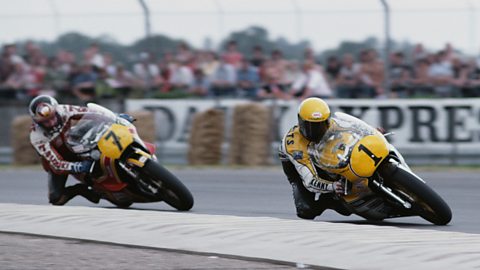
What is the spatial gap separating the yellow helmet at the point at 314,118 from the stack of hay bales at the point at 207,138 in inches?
306

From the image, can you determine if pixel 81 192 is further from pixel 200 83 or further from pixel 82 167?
pixel 200 83

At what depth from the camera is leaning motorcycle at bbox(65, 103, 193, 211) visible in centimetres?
1045

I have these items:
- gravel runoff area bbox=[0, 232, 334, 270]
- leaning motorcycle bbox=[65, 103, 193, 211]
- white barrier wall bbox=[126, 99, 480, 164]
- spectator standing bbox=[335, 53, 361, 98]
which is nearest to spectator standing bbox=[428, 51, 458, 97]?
white barrier wall bbox=[126, 99, 480, 164]

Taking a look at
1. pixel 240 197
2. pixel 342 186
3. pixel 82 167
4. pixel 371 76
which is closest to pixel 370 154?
pixel 342 186

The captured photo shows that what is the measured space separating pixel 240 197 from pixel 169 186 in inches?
86.4

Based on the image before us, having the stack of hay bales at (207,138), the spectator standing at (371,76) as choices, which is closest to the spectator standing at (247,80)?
the stack of hay bales at (207,138)

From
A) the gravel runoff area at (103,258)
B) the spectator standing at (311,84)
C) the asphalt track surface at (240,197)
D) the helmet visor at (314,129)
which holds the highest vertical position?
the helmet visor at (314,129)

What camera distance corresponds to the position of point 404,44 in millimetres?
16438

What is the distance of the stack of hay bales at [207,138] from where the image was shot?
16953 mm

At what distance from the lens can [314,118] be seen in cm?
909

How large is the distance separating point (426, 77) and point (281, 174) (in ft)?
8.77

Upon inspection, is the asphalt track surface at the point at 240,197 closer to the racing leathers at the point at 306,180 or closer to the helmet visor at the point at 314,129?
the racing leathers at the point at 306,180

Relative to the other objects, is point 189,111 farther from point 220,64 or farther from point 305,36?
point 305,36

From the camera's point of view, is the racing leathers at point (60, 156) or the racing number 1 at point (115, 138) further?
the racing leathers at point (60, 156)
